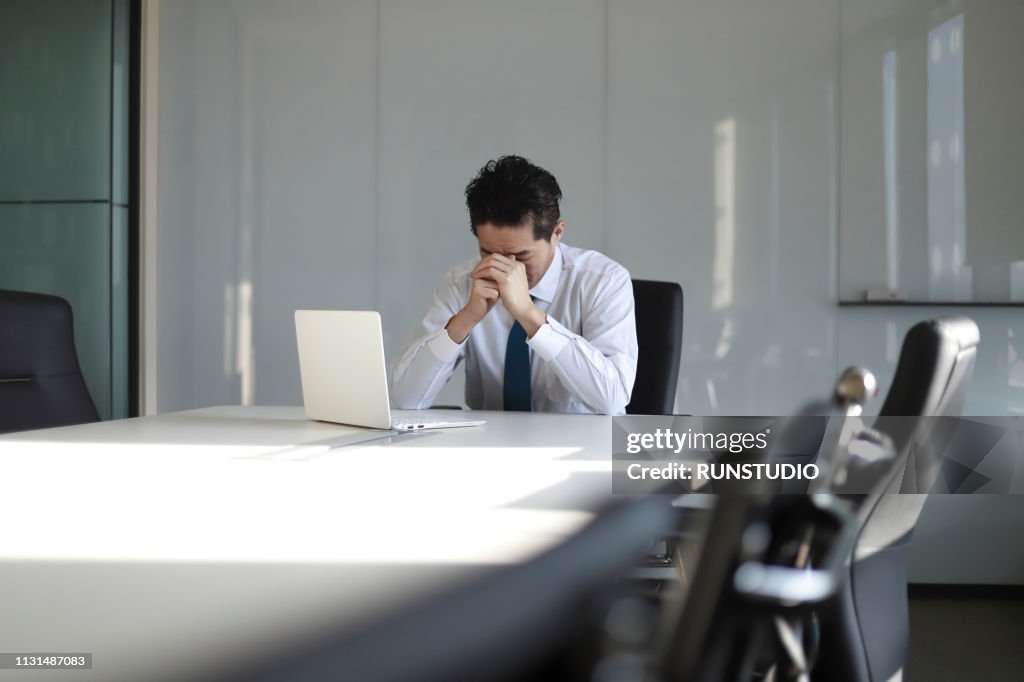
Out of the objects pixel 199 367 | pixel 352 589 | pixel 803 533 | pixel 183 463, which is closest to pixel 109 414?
pixel 199 367

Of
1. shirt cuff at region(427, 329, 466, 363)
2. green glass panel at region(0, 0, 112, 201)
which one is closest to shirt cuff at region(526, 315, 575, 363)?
shirt cuff at region(427, 329, 466, 363)

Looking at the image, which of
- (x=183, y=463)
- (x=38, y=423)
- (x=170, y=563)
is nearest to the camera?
(x=170, y=563)

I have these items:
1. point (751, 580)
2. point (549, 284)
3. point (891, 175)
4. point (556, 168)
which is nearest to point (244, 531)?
point (751, 580)

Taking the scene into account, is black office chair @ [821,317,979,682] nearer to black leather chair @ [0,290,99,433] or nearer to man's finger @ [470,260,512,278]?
man's finger @ [470,260,512,278]

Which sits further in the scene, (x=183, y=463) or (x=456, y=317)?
(x=456, y=317)

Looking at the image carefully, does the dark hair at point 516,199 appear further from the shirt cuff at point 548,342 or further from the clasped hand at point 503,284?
the shirt cuff at point 548,342

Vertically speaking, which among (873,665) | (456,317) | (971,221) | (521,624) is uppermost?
(971,221)

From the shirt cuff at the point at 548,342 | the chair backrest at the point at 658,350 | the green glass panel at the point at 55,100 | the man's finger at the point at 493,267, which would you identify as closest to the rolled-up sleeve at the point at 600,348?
the shirt cuff at the point at 548,342

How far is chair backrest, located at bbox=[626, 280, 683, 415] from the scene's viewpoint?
292cm

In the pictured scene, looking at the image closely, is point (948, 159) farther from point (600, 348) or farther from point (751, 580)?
point (751, 580)

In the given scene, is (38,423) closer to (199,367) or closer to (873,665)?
(199,367)

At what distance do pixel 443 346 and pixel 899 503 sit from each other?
6.02 feet

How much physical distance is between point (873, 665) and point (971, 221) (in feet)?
11.3

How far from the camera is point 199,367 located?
14.9 feet
